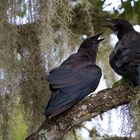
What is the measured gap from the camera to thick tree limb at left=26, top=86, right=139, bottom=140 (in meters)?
2.52

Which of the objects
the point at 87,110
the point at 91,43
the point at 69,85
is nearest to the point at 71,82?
the point at 69,85

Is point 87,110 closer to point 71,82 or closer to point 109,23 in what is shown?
point 71,82

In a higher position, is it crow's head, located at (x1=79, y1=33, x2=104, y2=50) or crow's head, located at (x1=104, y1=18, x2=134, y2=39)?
crow's head, located at (x1=104, y1=18, x2=134, y2=39)

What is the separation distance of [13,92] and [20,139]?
44 cm

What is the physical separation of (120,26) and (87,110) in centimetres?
80

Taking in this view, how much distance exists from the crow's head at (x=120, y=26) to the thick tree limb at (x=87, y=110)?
0.65 meters

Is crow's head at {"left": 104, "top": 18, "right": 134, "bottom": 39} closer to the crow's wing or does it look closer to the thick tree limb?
the crow's wing

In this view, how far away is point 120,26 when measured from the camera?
3207 mm

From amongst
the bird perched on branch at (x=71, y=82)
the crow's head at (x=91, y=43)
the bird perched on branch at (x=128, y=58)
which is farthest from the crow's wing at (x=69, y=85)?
the crow's head at (x=91, y=43)

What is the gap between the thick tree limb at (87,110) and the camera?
8.28 ft

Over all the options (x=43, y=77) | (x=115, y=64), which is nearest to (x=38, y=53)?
(x=43, y=77)

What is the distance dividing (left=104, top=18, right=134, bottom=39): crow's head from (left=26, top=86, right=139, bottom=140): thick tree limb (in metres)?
0.65

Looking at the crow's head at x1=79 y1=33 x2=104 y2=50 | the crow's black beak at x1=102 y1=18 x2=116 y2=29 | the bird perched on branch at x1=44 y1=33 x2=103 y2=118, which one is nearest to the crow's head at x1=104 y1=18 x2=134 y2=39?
the crow's black beak at x1=102 y1=18 x2=116 y2=29

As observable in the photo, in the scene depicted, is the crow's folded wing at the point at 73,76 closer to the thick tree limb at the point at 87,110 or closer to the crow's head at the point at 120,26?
the thick tree limb at the point at 87,110
